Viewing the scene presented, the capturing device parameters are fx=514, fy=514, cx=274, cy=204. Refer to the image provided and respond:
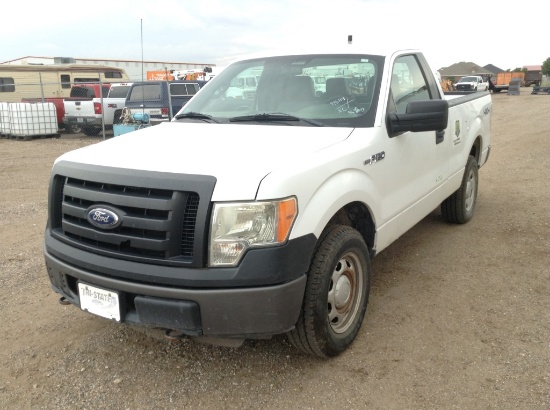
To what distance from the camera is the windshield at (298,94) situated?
3529 millimetres

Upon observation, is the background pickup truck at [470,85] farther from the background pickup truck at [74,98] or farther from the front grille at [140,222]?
the front grille at [140,222]

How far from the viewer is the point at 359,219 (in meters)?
3.47

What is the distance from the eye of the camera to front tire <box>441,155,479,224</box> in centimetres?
550

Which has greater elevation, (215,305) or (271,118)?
(271,118)

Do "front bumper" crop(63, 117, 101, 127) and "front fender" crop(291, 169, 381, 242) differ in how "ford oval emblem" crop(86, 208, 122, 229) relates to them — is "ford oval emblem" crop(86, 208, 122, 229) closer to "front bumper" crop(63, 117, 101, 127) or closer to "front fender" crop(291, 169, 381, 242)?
"front fender" crop(291, 169, 381, 242)

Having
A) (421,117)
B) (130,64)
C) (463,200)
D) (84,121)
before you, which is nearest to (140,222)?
(421,117)

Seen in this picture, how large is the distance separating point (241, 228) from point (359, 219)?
1.23 meters

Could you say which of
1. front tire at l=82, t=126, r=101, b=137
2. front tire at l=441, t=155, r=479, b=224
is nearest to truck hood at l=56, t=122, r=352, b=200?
front tire at l=441, t=155, r=479, b=224

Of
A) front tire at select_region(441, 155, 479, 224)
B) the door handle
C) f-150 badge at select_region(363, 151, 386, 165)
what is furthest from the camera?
front tire at select_region(441, 155, 479, 224)

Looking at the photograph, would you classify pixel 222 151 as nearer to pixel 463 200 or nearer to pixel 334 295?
pixel 334 295

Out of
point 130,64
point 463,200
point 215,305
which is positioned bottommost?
point 463,200

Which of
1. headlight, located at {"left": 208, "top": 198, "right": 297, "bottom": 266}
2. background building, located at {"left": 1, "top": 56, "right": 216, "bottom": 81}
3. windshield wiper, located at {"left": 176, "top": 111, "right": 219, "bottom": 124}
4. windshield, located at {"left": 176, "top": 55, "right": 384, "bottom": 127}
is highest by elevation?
background building, located at {"left": 1, "top": 56, "right": 216, "bottom": 81}

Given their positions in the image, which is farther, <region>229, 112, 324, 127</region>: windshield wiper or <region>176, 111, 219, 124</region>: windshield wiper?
<region>176, 111, 219, 124</region>: windshield wiper

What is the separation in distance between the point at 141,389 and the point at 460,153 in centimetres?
378
